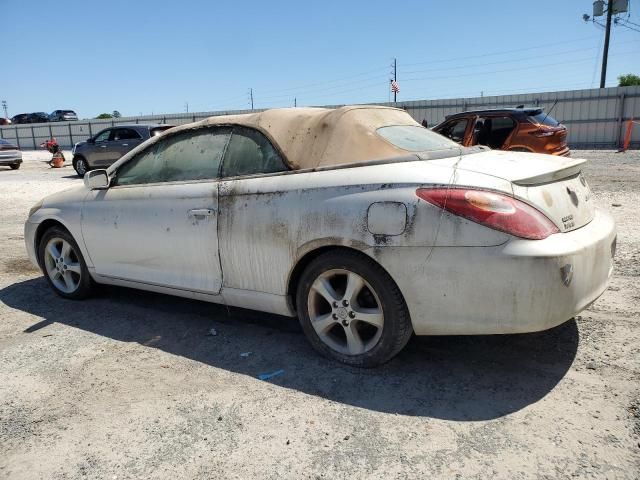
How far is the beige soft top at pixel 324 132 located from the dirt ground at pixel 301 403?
130 cm

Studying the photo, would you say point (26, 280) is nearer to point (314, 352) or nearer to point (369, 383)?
point (314, 352)

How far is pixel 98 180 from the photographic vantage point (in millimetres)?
4422

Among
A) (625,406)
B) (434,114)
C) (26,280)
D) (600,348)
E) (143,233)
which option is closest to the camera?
(625,406)

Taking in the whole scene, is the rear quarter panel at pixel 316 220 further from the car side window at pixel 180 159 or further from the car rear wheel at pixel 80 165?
the car rear wheel at pixel 80 165

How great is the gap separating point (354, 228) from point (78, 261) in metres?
2.98

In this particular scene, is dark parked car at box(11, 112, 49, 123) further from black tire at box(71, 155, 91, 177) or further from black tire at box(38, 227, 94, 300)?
black tire at box(38, 227, 94, 300)

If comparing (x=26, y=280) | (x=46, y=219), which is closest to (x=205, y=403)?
(x=46, y=219)

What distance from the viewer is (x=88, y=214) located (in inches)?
176

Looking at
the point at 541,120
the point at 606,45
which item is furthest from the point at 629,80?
the point at 541,120

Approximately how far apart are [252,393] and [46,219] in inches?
118

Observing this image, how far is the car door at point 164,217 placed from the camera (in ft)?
12.3

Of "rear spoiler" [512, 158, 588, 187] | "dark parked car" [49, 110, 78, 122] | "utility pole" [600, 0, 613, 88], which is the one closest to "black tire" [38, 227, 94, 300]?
"rear spoiler" [512, 158, 588, 187]

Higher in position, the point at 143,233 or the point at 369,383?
the point at 143,233

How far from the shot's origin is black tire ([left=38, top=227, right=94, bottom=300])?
4691 millimetres
